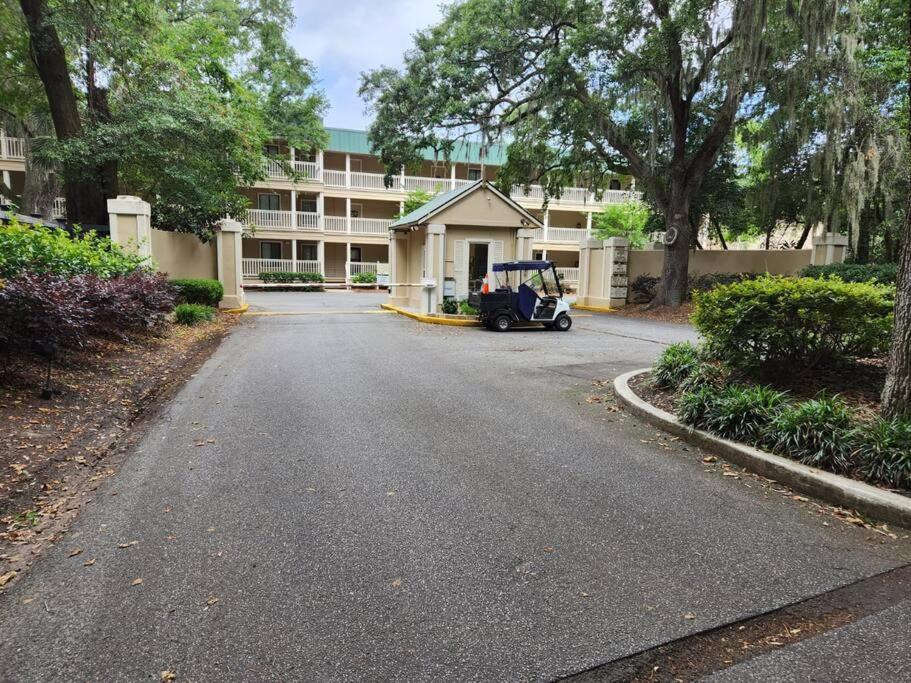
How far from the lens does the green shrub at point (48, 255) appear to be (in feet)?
21.8

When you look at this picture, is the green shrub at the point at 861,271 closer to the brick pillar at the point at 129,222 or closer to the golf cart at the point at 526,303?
the golf cart at the point at 526,303

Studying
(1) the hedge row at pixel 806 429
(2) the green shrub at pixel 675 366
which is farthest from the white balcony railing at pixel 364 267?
(1) the hedge row at pixel 806 429

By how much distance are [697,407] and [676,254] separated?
14982 millimetres

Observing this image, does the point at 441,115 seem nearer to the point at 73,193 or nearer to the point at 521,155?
the point at 521,155

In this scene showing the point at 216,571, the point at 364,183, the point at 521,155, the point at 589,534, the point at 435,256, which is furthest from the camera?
the point at 364,183

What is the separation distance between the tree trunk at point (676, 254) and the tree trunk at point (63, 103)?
17.4 m

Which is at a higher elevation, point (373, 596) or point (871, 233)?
point (871, 233)

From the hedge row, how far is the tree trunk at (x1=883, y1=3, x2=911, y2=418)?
0.21 metres

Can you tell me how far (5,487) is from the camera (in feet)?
12.9

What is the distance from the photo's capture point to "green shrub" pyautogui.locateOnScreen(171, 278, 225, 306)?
14.7 metres

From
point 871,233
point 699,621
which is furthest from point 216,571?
point 871,233

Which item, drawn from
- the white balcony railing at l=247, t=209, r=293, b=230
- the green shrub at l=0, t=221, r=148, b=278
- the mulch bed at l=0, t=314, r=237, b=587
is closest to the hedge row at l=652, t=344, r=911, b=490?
the mulch bed at l=0, t=314, r=237, b=587

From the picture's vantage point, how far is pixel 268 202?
3344 cm

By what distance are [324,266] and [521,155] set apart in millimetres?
17327
